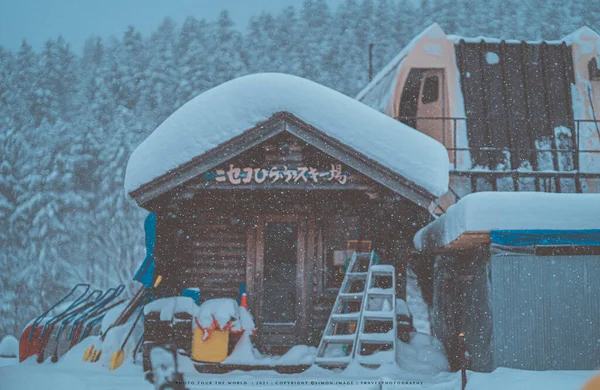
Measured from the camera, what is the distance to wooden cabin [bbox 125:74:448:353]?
30.3 feet

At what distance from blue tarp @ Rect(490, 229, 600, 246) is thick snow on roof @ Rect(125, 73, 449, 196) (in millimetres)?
1684

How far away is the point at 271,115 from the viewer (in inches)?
367

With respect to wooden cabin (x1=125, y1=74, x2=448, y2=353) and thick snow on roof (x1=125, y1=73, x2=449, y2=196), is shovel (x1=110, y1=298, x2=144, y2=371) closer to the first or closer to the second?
wooden cabin (x1=125, y1=74, x2=448, y2=353)

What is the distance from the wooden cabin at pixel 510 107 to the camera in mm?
14625

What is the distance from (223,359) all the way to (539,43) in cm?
1305

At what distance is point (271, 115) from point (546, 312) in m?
5.22

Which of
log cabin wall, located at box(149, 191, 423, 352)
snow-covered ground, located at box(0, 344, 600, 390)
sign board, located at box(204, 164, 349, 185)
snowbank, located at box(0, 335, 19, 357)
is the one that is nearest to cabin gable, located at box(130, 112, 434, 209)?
sign board, located at box(204, 164, 349, 185)

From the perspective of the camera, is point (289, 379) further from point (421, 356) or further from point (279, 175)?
point (279, 175)

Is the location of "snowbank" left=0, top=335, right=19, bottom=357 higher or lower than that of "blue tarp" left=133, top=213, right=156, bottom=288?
Result: lower

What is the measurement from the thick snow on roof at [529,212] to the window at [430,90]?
923cm

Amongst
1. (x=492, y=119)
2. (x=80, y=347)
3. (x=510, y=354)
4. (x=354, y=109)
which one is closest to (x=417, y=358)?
(x=510, y=354)

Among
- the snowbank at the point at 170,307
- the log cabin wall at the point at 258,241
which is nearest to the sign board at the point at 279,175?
the log cabin wall at the point at 258,241

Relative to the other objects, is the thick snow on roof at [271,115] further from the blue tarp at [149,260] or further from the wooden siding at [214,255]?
the wooden siding at [214,255]

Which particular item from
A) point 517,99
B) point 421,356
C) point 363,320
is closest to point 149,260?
point 363,320
